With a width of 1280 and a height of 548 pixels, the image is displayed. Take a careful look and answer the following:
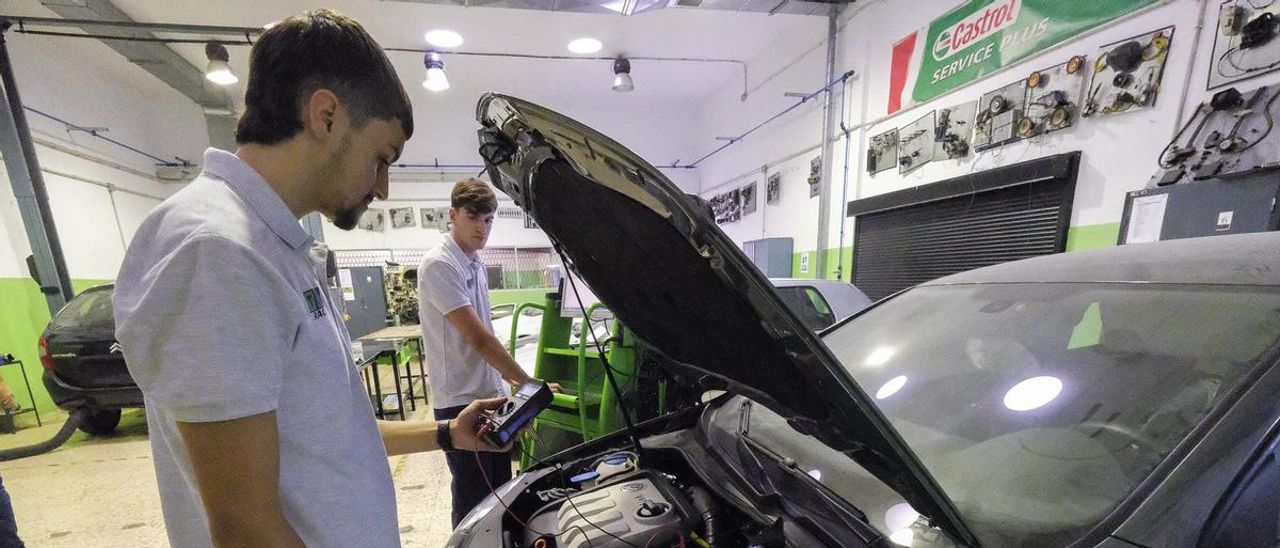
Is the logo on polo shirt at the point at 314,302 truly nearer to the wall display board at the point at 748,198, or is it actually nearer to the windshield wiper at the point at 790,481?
the windshield wiper at the point at 790,481

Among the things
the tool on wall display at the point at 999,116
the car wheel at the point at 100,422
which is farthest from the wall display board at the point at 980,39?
the car wheel at the point at 100,422

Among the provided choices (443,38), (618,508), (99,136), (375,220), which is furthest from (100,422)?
(618,508)

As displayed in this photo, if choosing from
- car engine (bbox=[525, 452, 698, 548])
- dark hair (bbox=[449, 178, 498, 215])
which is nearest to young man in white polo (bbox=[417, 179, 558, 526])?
dark hair (bbox=[449, 178, 498, 215])

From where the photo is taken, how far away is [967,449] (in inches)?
36.2

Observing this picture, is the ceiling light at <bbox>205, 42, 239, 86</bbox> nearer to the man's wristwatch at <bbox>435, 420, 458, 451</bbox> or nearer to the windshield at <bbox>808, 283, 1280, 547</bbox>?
the man's wristwatch at <bbox>435, 420, 458, 451</bbox>

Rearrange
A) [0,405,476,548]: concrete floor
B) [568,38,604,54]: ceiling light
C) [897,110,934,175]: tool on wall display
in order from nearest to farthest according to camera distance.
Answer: [0,405,476,548]: concrete floor
[897,110,934,175]: tool on wall display
[568,38,604,54]: ceiling light

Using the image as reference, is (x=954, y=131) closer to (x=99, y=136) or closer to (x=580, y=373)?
(x=580, y=373)

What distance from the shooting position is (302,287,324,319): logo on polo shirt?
633mm

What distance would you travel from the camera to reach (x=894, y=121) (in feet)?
11.9

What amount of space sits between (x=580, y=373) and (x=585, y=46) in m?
4.08

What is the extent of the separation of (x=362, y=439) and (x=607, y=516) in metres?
0.58

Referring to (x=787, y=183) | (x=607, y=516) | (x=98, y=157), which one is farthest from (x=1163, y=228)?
(x=98, y=157)

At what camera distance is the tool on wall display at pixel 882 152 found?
142 inches

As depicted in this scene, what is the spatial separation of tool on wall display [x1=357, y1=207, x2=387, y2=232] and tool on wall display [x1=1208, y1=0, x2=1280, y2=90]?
28.1 ft
